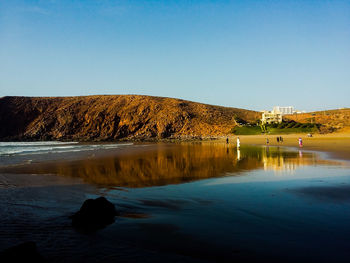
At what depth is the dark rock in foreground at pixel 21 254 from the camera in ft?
11.9

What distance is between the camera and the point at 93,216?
5809 millimetres

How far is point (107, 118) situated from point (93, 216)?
7554 centimetres

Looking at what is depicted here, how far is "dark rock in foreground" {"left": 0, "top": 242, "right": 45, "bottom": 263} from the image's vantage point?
3.63 meters

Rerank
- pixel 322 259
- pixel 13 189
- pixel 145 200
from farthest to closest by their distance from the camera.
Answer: pixel 13 189 < pixel 145 200 < pixel 322 259

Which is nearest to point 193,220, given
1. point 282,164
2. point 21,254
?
point 21,254

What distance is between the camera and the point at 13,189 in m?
9.62

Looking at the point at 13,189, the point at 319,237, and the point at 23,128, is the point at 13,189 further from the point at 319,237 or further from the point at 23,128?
the point at 23,128

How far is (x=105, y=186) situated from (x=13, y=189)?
11.0ft

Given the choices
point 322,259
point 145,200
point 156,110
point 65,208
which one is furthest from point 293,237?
point 156,110

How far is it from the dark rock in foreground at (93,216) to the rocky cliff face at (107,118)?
64.0 m

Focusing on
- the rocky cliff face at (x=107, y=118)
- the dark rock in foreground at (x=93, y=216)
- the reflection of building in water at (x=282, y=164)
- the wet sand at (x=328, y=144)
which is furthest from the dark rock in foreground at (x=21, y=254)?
the rocky cliff face at (x=107, y=118)

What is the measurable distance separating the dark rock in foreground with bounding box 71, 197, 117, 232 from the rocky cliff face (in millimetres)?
64009

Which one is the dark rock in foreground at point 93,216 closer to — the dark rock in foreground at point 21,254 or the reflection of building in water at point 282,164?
the dark rock in foreground at point 21,254

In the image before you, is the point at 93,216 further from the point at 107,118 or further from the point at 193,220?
the point at 107,118
